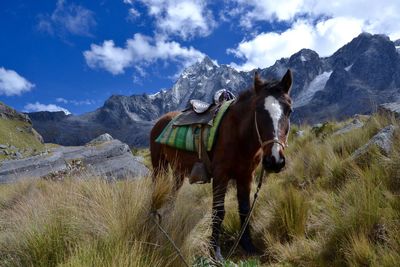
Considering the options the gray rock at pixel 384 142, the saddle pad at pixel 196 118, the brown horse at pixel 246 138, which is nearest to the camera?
the brown horse at pixel 246 138

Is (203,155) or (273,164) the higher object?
(203,155)

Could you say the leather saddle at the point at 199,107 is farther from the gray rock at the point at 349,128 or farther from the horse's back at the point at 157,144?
the gray rock at the point at 349,128

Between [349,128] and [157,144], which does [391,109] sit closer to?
[349,128]

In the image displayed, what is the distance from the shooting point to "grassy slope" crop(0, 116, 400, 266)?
365cm

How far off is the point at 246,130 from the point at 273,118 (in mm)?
820

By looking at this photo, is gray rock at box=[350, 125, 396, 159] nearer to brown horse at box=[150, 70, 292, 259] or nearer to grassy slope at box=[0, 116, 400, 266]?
grassy slope at box=[0, 116, 400, 266]

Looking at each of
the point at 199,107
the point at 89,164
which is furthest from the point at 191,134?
the point at 89,164

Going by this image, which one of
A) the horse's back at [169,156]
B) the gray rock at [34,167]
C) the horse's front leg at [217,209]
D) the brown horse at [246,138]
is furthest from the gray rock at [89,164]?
the horse's front leg at [217,209]

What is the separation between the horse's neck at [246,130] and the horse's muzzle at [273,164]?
0.99 m

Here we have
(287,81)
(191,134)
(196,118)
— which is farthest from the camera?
(196,118)

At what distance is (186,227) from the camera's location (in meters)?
4.36

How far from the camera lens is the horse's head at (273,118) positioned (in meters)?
3.96

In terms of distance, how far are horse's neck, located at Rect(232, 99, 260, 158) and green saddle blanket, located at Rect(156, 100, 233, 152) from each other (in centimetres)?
43

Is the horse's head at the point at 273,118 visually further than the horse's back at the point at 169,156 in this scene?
No
